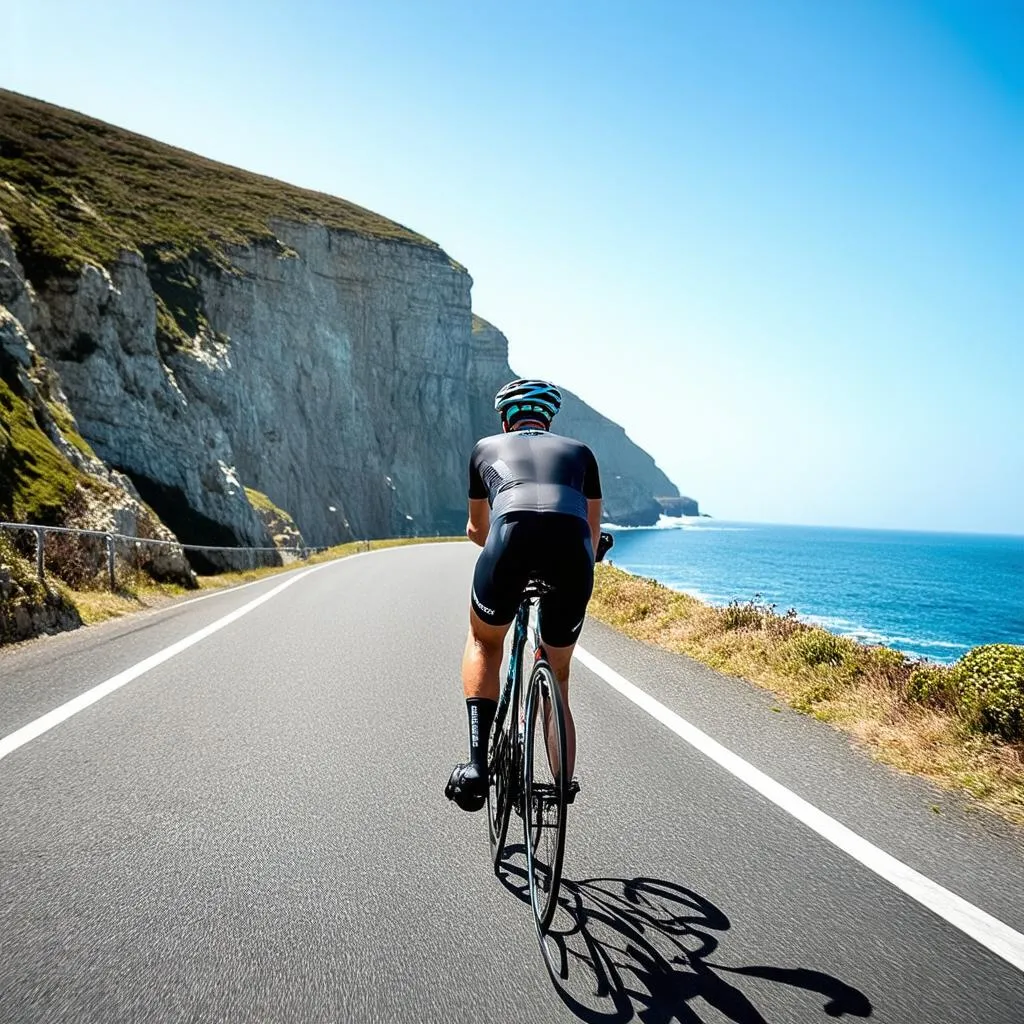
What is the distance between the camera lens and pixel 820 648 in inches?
287

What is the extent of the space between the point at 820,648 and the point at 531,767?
5.23 metres

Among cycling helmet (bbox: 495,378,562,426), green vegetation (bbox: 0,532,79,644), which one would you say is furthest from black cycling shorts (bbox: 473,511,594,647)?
green vegetation (bbox: 0,532,79,644)

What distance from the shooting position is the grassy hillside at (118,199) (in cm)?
2873

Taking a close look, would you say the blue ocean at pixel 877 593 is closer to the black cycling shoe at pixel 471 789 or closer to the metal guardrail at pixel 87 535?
the black cycling shoe at pixel 471 789

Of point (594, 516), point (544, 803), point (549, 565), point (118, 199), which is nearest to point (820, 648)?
point (594, 516)

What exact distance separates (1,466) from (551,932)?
1346 cm

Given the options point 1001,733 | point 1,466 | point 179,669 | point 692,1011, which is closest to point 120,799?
point 692,1011

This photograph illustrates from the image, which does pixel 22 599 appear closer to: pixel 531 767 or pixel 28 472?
pixel 28 472

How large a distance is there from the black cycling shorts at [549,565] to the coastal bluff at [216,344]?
11845 millimetres

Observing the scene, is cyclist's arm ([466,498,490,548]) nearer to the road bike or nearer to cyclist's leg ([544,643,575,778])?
the road bike

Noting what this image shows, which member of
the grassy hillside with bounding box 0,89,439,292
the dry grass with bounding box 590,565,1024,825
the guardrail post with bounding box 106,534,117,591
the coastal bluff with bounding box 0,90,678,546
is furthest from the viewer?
the grassy hillside with bounding box 0,89,439,292

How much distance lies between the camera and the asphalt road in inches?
92.5

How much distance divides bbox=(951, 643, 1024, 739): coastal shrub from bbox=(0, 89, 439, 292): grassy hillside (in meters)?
28.4

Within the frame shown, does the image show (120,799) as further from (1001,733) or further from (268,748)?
(1001,733)
